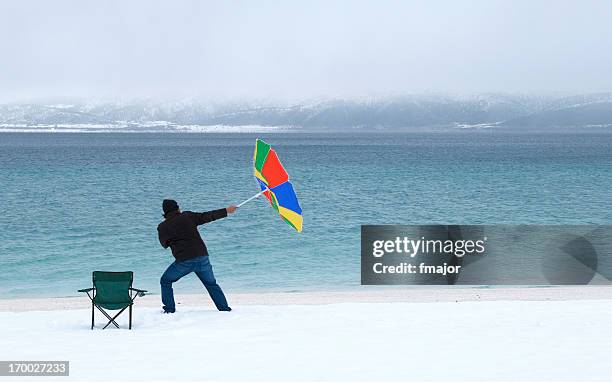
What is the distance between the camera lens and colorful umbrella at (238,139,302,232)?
1190 centimetres

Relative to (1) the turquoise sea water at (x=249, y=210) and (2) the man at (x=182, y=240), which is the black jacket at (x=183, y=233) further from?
(1) the turquoise sea water at (x=249, y=210)

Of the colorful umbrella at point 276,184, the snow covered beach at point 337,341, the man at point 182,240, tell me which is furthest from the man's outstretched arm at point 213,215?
the snow covered beach at point 337,341

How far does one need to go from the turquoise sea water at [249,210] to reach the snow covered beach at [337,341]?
874 cm

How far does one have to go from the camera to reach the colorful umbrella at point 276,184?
11.9 m

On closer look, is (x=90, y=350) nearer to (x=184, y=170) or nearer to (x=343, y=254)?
(x=343, y=254)

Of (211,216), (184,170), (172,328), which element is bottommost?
(184,170)

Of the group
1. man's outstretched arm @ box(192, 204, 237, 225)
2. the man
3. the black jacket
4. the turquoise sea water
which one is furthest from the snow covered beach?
the turquoise sea water

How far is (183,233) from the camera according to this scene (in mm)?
11609

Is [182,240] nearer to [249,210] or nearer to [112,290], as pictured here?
[112,290]

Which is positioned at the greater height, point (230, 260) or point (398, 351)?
point (398, 351)

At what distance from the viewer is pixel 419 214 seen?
152 feet

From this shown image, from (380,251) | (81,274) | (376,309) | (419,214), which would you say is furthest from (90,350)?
(419,214)

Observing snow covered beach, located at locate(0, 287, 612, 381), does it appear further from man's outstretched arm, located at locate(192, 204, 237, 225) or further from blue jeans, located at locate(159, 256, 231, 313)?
man's outstretched arm, located at locate(192, 204, 237, 225)

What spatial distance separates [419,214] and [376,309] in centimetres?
3399
